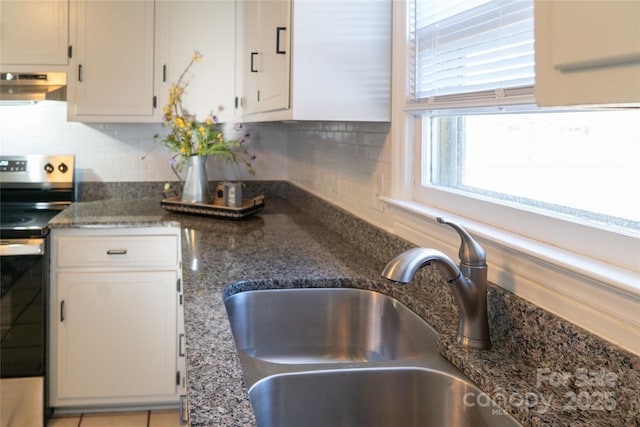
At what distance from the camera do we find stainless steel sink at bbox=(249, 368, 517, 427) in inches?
45.7

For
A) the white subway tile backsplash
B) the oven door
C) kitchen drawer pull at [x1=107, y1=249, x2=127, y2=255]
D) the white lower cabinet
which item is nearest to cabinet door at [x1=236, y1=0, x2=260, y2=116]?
the white subway tile backsplash

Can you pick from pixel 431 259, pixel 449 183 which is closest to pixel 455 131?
pixel 449 183

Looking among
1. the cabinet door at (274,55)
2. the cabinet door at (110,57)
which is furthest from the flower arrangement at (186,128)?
the cabinet door at (274,55)

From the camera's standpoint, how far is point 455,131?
1.70m

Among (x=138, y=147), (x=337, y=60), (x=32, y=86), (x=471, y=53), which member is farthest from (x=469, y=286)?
(x=138, y=147)

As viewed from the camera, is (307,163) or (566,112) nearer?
(566,112)

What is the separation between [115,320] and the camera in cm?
291

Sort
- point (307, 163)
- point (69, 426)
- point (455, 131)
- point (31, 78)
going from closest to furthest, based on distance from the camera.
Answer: point (455, 131) < point (69, 426) < point (31, 78) < point (307, 163)

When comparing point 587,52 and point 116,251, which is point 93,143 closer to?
point 116,251

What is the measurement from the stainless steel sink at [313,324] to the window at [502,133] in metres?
0.38

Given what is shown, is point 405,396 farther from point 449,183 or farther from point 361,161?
point 361,161

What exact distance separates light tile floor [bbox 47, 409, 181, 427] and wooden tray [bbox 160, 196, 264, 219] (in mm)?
1011

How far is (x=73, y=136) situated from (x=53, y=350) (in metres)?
1.38

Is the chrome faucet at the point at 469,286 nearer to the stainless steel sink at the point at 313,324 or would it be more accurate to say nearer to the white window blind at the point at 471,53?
the white window blind at the point at 471,53
